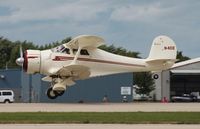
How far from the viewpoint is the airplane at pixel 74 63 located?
39.3 m

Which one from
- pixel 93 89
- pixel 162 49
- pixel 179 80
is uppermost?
pixel 162 49

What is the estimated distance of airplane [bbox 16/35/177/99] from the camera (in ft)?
129

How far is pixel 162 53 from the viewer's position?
145ft

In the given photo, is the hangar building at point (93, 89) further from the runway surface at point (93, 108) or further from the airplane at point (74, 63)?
the runway surface at point (93, 108)

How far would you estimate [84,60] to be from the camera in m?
40.5

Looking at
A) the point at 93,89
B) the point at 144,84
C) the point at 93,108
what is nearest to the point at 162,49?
the point at 93,108

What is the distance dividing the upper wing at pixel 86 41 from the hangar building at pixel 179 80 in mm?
32987

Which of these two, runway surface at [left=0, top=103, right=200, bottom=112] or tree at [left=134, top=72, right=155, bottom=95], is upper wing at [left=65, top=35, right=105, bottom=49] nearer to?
runway surface at [left=0, top=103, right=200, bottom=112]

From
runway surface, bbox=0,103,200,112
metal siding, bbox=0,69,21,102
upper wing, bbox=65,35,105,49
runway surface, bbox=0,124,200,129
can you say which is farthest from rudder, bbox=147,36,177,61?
metal siding, bbox=0,69,21,102

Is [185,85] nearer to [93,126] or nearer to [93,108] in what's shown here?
[93,108]

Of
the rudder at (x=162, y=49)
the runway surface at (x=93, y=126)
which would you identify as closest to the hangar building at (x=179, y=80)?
the rudder at (x=162, y=49)

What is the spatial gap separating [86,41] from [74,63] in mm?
1761

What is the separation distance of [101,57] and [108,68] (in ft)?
3.31

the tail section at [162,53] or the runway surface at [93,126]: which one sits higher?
the tail section at [162,53]
